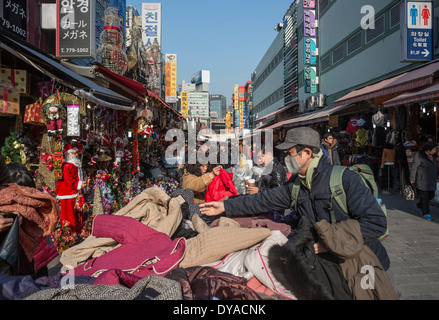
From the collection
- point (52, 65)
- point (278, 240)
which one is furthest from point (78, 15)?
point (278, 240)

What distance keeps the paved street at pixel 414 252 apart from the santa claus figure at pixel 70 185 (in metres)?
5.54

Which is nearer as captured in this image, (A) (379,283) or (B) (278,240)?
(A) (379,283)

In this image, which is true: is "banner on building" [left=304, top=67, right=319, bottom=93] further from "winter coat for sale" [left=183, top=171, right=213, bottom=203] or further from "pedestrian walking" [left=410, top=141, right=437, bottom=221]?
"winter coat for sale" [left=183, top=171, right=213, bottom=203]

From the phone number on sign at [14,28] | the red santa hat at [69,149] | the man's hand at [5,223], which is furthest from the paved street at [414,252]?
the phone number on sign at [14,28]

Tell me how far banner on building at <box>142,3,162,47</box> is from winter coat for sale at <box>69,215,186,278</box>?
19878 mm

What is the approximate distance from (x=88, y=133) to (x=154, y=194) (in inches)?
171

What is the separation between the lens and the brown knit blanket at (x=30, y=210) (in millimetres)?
2119

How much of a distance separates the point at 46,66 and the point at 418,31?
33.7ft

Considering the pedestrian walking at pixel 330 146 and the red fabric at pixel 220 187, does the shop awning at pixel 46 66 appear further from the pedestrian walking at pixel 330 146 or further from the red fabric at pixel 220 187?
the pedestrian walking at pixel 330 146

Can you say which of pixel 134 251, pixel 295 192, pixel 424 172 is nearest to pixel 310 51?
pixel 424 172

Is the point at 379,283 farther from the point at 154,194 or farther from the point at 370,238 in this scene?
the point at 154,194

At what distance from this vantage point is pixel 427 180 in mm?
7391

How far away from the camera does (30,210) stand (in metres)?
2.21

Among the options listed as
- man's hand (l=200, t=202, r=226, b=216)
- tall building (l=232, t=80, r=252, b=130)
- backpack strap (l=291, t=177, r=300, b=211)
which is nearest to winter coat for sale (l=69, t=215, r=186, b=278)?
man's hand (l=200, t=202, r=226, b=216)
